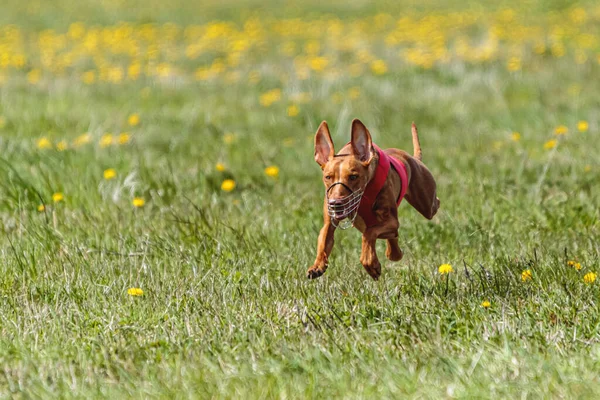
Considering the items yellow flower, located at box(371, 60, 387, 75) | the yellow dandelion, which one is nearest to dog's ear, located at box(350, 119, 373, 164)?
the yellow dandelion

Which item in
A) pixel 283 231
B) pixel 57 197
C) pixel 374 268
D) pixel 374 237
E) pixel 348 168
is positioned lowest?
pixel 283 231

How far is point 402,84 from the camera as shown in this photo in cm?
909

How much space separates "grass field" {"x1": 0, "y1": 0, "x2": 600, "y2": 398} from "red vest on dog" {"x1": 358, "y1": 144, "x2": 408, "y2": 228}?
1.53ft

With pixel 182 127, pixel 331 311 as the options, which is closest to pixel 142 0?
pixel 182 127

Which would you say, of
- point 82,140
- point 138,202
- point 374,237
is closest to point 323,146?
point 374,237

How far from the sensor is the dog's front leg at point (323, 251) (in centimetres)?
298

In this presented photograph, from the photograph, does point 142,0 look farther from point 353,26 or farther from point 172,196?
point 172,196

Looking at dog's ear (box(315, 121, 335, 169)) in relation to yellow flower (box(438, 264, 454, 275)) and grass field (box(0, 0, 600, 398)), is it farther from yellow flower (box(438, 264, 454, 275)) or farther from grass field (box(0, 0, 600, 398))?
yellow flower (box(438, 264, 454, 275))

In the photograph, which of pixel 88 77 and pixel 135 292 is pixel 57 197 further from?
pixel 88 77

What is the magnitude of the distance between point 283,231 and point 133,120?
2.97 metres

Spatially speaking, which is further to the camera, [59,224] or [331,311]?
[59,224]

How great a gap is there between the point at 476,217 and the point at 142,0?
14.7 meters

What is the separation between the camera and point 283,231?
460cm

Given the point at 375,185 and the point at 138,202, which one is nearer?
the point at 375,185
